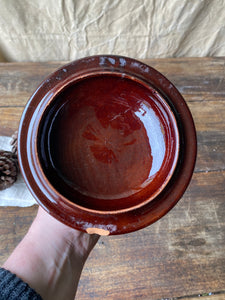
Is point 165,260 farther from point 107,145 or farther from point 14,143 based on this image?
point 14,143

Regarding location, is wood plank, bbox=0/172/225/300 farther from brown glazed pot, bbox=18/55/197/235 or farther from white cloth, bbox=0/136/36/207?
brown glazed pot, bbox=18/55/197/235

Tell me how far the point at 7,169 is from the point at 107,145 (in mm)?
287

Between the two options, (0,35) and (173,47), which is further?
(173,47)

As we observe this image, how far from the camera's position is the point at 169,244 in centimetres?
72

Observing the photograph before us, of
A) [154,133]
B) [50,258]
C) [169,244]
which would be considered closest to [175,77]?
[154,133]

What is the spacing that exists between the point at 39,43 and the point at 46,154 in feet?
1.81

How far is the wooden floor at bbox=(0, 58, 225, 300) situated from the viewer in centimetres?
70

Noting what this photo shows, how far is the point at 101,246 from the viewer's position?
710 millimetres

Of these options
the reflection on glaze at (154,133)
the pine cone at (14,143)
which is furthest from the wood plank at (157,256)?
the reflection on glaze at (154,133)

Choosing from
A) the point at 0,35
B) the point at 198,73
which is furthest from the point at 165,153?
the point at 0,35

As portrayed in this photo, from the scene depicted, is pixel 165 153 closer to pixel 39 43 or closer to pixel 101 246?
pixel 101 246

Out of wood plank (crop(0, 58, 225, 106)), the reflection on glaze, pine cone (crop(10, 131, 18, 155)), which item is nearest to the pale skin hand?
pine cone (crop(10, 131, 18, 155))

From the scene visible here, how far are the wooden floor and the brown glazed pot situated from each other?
0.86 feet

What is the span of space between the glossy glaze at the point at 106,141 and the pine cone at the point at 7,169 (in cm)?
20
